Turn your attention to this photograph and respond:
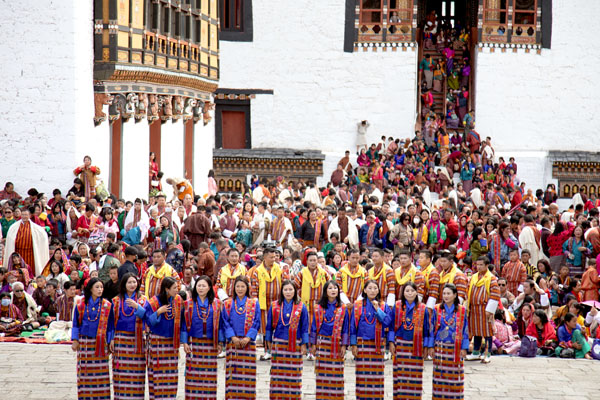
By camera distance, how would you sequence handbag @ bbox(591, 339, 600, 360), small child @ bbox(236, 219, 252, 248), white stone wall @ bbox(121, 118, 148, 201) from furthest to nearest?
white stone wall @ bbox(121, 118, 148, 201) → small child @ bbox(236, 219, 252, 248) → handbag @ bbox(591, 339, 600, 360)

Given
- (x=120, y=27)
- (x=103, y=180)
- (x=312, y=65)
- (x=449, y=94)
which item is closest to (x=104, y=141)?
(x=103, y=180)

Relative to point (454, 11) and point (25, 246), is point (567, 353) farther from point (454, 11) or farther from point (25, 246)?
point (454, 11)

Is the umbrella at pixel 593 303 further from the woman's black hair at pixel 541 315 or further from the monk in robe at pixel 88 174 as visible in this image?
the monk in robe at pixel 88 174

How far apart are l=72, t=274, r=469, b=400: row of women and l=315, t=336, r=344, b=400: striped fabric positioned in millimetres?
11

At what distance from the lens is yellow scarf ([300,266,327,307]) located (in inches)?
537

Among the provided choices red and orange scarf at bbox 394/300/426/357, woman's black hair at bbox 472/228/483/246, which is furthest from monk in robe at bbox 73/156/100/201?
red and orange scarf at bbox 394/300/426/357

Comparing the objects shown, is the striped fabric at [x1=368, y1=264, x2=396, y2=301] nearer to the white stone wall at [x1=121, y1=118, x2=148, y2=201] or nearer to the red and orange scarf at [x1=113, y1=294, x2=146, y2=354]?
the red and orange scarf at [x1=113, y1=294, x2=146, y2=354]

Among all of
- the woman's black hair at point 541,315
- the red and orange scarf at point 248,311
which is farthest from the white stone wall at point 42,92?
the red and orange scarf at point 248,311

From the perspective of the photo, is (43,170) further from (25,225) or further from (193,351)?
(193,351)

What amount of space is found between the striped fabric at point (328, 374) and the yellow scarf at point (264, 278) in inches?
105

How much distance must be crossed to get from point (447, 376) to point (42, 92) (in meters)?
12.5

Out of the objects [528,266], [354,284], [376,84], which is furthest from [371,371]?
[376,84]

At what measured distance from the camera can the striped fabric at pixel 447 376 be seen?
35.7ft

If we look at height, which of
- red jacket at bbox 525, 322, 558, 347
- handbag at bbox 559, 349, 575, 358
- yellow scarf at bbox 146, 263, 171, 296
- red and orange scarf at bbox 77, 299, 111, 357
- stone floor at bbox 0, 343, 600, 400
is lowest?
stone floor at bbox 0, 343, 600, 400
